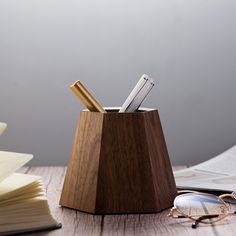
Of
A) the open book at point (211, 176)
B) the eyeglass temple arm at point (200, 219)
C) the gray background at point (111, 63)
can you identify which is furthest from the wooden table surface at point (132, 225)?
the gray background at point (111, 63)

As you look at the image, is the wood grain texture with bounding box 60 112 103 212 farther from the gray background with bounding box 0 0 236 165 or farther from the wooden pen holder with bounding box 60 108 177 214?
the gray background with bounding box 0 0 236 165

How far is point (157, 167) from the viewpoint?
879 millimetres

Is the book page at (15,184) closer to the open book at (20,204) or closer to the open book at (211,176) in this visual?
the open book at (20,204)

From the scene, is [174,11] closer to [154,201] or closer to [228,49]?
[228,49]

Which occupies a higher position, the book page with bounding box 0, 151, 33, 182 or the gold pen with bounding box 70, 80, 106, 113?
the gold pen with bounding box 70, 80, 106, 113

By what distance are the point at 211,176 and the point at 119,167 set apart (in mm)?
279

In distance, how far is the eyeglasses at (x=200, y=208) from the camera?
85cm

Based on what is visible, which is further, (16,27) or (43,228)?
(16,27)

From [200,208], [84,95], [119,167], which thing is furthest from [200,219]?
[84,95]

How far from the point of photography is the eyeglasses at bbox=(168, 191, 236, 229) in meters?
0.85

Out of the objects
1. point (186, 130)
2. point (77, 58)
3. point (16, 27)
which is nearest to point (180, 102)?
point (186, 130)

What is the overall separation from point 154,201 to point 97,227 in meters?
0.10

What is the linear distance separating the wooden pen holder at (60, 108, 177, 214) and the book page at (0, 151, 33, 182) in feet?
0.34

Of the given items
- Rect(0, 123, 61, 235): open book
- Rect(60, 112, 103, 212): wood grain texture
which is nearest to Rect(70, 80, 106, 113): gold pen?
Rect(60, 112, 103, 212): wood grain texture
